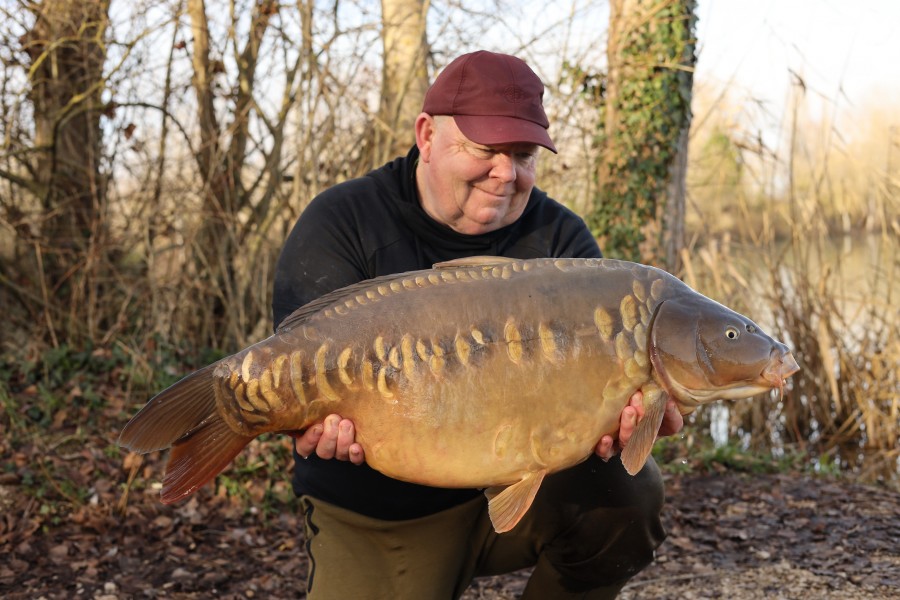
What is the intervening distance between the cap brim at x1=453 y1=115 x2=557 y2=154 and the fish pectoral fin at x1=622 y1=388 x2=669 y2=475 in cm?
61

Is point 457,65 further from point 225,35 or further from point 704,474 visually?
point 225,35

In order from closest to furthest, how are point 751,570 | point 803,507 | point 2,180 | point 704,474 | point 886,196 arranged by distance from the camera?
point 751,570 → point 803,507 → point 704,474 → point 886,196 → point 2,180

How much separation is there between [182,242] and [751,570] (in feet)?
10.7

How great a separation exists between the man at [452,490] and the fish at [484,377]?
359 millimetres

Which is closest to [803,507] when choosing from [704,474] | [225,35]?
[704,474]

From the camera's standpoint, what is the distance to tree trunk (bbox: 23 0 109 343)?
4.60m

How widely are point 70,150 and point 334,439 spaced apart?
377cm

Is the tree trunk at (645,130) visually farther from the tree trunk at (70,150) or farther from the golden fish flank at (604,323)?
the golden fish flank at (604,323)

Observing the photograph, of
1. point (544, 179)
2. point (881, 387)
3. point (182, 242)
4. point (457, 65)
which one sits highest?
point (457, 65)

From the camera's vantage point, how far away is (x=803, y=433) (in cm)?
449

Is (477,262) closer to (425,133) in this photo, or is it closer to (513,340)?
(513,340)

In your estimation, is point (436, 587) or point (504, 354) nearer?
point (504, 354)

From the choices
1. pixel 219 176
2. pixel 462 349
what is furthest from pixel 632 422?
pixel 219 176

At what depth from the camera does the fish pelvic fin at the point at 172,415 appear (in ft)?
5.36
